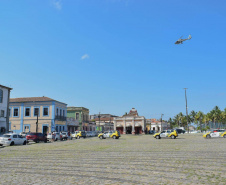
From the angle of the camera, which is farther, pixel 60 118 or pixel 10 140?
pixel 60 118

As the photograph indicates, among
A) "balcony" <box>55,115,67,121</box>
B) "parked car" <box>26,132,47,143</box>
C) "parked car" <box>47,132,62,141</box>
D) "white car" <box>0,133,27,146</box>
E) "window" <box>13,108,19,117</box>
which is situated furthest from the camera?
"window" <box>13,108,19,117</box>

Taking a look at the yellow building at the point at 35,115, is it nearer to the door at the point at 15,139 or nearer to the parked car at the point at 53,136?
the parked car at the point at 53,136

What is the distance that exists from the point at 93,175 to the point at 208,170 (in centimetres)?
446

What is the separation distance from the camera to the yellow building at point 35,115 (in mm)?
56344

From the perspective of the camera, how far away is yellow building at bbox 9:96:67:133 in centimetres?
5634

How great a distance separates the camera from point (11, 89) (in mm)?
44375

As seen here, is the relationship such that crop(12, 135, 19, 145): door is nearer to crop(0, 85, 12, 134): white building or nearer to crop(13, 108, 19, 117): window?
crop(0, 85, 12, 134): white building

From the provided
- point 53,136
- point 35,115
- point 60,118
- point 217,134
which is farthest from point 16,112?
point 217,134

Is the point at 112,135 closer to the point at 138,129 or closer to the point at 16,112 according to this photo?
the point at 16,112

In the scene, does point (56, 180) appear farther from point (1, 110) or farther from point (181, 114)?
point (181, 114)

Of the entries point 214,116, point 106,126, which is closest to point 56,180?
point 106,126

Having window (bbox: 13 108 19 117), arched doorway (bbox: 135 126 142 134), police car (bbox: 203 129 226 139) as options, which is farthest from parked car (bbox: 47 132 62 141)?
arched doorway (bbox: 135 126 142 134)

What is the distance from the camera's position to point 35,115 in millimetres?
56969

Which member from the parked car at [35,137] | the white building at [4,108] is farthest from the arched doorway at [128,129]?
the parked car at [35,137]
